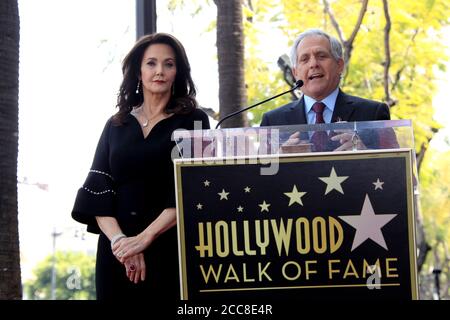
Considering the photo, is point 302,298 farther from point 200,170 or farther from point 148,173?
point 148,173

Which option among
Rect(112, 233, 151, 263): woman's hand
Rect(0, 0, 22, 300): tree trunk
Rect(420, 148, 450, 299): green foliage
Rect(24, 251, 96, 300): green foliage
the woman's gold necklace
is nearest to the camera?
Rect(112, 233, 151, 263): woman's hand

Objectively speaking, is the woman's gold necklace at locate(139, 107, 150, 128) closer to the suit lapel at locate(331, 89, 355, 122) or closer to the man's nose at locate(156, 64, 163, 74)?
the man's nose at locate(156, 64, 163, 74)

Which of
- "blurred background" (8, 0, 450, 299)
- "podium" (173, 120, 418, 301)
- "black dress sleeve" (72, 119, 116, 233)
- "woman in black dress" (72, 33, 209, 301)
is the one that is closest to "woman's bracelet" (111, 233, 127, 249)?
"woman in black dress" (72, 33, 209, 301)

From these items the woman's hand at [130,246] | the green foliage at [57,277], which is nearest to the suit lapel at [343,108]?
the woman's hand at [130,246]

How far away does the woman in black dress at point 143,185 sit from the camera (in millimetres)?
4203

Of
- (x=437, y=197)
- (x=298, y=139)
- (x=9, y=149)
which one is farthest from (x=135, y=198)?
(x=437, y=197)

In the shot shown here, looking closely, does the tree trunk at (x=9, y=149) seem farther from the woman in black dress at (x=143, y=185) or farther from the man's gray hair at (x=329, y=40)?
the man's gray hair at (x=329, y=40)

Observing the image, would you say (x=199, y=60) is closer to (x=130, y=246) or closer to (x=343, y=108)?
(x=343, y=108)

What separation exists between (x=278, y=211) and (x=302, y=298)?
0.30m

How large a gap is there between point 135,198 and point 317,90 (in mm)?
1006

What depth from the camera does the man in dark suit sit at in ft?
14.7

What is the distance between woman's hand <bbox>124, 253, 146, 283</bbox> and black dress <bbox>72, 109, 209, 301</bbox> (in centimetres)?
2

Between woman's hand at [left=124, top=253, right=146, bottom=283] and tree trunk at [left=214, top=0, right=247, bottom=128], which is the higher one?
tree trunk at [left=214, top=0, right=247, bottom=128]
